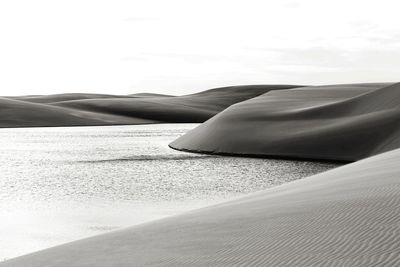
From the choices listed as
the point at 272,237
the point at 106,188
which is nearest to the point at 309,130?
the point at 106,188

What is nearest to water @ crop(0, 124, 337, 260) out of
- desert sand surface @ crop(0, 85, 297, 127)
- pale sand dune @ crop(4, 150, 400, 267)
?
pale sand dune @ crop(4, 150, 400, 267)

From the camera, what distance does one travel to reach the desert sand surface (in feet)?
327

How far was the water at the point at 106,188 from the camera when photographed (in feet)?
39.1

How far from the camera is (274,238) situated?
Result: 18.7 feet

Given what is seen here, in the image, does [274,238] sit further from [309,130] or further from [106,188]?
[309,130]

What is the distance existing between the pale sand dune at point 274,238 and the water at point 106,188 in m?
3.06

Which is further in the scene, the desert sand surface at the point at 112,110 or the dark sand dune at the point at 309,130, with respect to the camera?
the desert sand surface at the point at 112,110

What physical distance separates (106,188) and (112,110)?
10466 cm

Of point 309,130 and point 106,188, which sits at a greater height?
A: point 309,130

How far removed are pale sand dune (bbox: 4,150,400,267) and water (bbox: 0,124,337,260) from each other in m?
3.06

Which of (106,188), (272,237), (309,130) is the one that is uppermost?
(309,130)

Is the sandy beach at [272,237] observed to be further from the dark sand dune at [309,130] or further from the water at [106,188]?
the dark sand dune at [309,130]

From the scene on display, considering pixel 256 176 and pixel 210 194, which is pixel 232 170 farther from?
pixel 210 194

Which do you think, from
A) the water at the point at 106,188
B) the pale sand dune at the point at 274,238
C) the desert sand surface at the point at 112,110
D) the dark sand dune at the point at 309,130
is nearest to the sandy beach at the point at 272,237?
the pale sand dune at the point at 274,238
